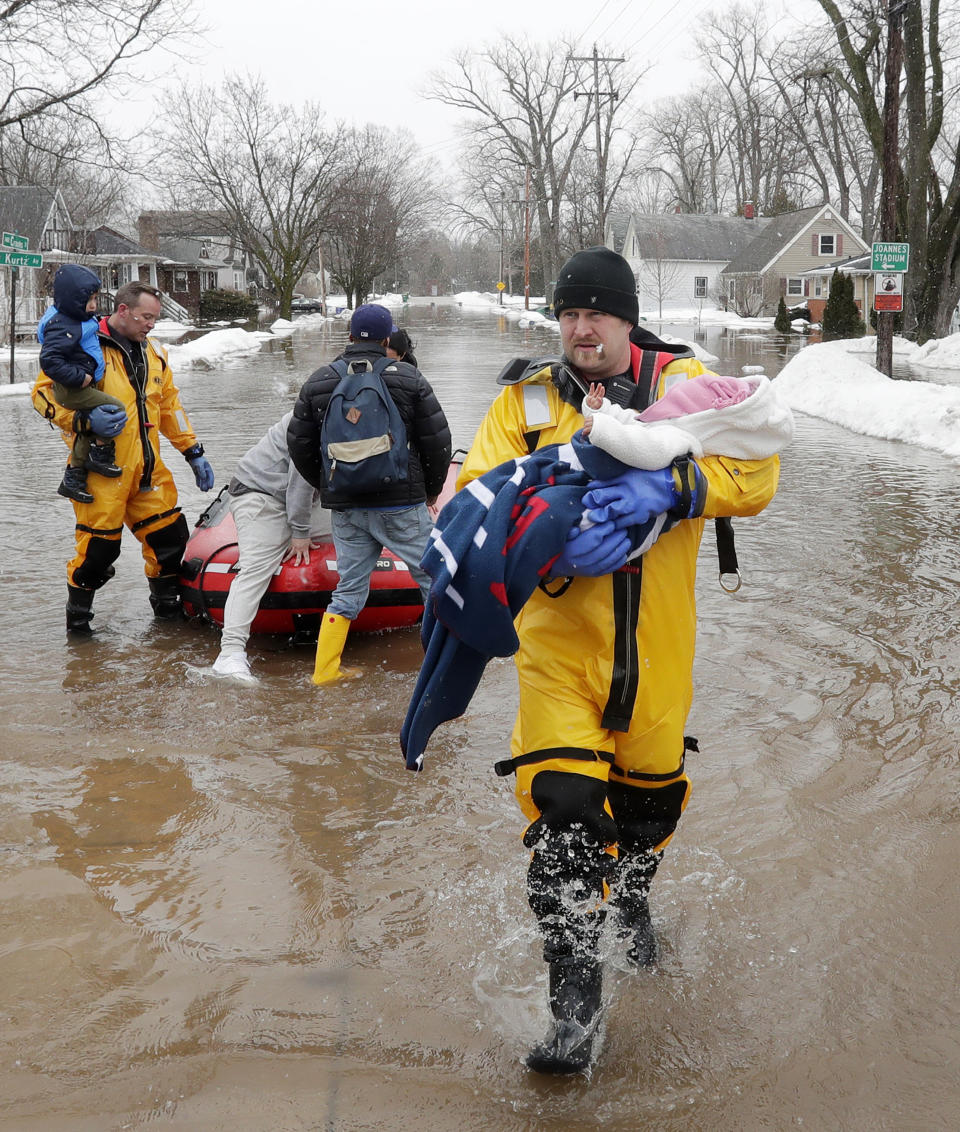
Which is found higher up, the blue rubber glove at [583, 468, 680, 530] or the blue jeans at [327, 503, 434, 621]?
the blue rubber glove at [583, 468, 680, 530]

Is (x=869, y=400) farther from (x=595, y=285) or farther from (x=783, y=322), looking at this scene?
(x=783, y=322)

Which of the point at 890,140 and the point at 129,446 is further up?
the point at 890,140

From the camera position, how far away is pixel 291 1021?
114 inches

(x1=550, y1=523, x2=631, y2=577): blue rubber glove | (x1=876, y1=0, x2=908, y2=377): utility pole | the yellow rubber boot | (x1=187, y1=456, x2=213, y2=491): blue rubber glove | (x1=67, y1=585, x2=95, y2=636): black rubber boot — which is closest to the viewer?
(x1=550, y1=523, x2=631, y2=577): blue rubber glove

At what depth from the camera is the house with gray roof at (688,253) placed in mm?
63938

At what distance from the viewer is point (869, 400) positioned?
49.4 ft

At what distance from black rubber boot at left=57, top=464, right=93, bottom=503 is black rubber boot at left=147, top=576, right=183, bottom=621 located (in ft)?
2.56

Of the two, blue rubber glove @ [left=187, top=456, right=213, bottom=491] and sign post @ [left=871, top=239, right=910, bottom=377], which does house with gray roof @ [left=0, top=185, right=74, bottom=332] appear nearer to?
sign post @ [left=871, top=239, right=910, bottom=377]

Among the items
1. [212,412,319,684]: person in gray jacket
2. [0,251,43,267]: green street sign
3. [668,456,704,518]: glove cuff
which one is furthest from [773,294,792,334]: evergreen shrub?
[668,456,704,518]: glove cuff

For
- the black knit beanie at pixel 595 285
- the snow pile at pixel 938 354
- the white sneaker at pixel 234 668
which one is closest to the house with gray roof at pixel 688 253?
the snow pile at pixel 938 354

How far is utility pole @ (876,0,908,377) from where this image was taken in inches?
687

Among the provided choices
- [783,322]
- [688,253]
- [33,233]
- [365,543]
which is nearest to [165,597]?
[365,543]

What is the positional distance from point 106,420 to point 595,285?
3558 millimetres

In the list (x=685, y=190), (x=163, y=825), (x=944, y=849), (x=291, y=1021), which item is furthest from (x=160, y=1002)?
(x=685, y=190)
